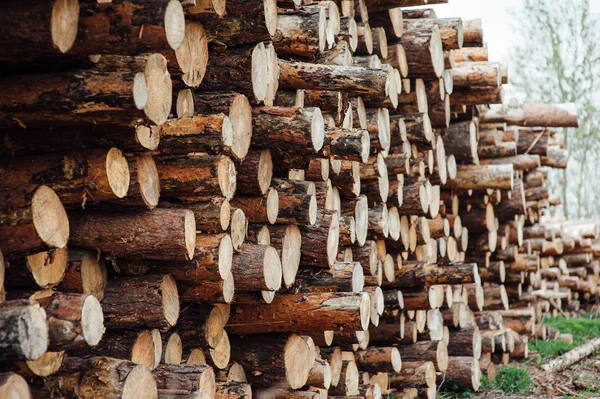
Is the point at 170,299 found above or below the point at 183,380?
above

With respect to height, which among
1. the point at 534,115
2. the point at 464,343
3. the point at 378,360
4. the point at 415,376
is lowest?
the point at 464,343

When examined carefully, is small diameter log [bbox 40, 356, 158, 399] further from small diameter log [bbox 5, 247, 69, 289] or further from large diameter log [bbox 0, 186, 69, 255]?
large diameter log [bbox 0, 186, 69, 255]

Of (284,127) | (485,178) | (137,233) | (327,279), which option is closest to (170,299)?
(137,233)

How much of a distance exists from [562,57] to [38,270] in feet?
62.5

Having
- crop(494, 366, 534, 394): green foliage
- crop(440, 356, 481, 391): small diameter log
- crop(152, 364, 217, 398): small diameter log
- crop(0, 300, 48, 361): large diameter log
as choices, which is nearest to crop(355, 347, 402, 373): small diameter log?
crop(440, 356, 481, 391): small diameter log

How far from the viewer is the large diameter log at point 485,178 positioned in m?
8.01

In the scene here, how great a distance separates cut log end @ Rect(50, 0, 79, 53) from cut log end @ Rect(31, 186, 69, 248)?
0.55m

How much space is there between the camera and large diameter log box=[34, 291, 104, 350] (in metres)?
2.93

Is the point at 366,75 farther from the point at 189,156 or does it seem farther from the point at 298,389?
the point at 298,389

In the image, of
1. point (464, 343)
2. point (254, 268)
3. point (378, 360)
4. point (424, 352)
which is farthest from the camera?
point (464, 343)

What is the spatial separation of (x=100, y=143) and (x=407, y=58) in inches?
142

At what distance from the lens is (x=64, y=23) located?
2.93 meters

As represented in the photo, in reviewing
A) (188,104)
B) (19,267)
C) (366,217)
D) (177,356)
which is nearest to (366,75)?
(188,104)

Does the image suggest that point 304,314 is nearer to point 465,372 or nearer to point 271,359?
point 271,359
